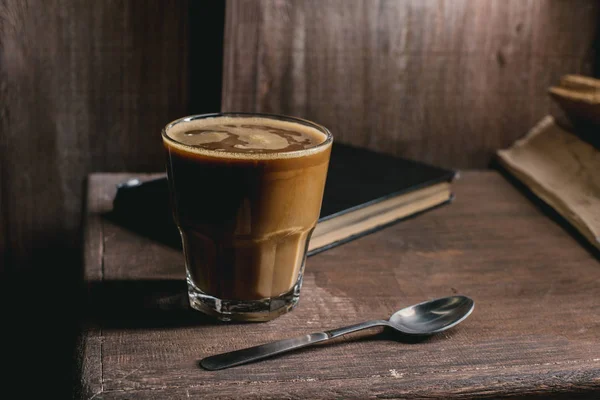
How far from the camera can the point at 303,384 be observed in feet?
1.96

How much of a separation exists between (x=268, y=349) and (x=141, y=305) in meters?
0.16

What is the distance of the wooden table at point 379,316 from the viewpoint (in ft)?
1.97

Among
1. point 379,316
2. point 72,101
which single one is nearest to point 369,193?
point 379,316

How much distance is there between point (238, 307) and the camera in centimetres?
70

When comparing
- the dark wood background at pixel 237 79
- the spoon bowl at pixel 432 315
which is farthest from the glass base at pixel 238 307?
the dark wood background at pixel 237 79

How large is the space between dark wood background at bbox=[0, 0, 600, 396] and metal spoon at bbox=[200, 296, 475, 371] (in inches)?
20.0

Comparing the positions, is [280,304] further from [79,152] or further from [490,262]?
[79,152]

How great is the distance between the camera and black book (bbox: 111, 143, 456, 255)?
88 cm

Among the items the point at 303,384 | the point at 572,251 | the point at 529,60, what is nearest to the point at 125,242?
the point at 303,384

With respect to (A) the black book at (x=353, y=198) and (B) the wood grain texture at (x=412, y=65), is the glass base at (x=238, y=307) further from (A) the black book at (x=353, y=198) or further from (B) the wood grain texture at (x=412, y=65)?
(B) the wood grain texture at (x=412, y=65)

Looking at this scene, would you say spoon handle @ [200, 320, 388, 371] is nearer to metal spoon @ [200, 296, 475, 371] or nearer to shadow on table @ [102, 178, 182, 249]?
metal spoon @ [200, 296, 475, 371]

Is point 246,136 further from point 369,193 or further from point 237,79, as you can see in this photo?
point 237,79

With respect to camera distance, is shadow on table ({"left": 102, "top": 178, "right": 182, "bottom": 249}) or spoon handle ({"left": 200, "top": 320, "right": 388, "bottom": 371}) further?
shadow on table ({"left": 102, "top": 178, "right": 182, "bottom": 249})

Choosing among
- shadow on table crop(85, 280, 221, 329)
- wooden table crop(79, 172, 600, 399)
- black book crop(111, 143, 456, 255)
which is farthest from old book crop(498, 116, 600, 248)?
shadow on table crop(85, 280, 221, 329)
